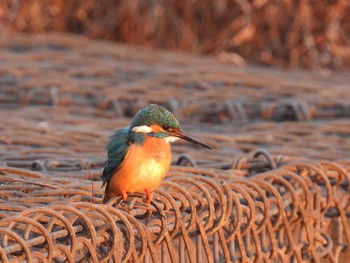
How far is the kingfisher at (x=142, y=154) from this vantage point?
3.08m

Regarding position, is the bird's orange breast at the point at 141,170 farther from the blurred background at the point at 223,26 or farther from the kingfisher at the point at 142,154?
the blurred background at the point at 223,26

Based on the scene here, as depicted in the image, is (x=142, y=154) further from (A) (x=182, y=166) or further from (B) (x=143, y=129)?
(A) (x=182, y=166)

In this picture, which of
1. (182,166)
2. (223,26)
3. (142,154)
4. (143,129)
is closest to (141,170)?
(142,154)

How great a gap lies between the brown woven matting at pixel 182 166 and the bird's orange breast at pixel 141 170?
74 millimetres

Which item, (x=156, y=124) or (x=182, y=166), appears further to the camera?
(x=182, y=166)

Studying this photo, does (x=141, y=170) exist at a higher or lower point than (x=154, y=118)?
lower

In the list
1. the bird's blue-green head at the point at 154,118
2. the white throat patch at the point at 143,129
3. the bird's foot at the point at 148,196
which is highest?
the bird's blue-green head at the point at 154,118

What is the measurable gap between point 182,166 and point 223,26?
20.5 feet

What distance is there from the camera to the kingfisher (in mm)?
3076

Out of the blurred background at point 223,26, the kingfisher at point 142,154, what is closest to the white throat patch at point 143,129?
the kingfisher at point 142,154

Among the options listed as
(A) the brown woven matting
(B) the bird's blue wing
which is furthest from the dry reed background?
(B) the bird's blue wing

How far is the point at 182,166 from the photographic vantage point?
3752mm

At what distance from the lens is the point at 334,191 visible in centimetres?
Answer: 407

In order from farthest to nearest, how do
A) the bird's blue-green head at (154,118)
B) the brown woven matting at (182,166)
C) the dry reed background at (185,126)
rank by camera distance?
the bird's blue-green head at (154,118)
the dry reed background at (185,126)
the brown woven matting at (182,166)
